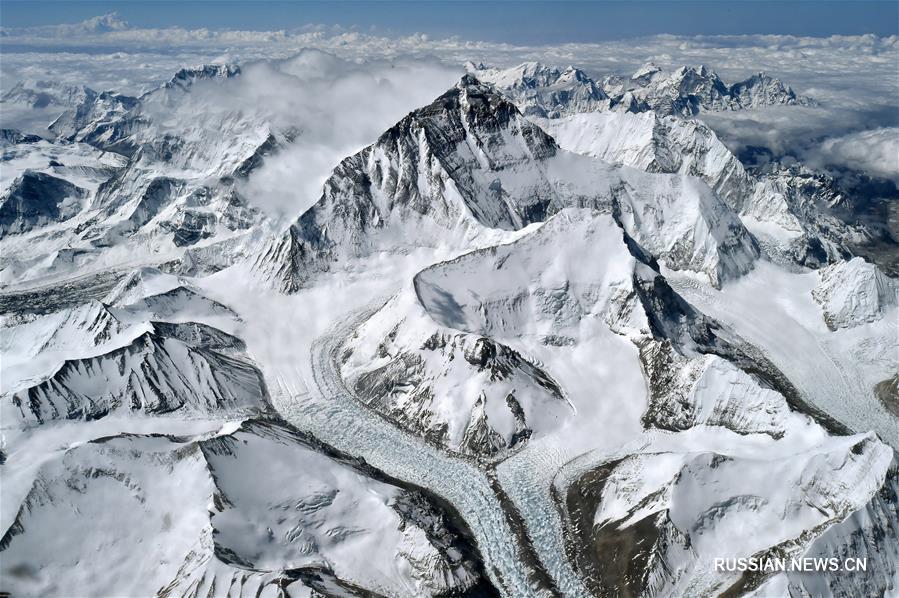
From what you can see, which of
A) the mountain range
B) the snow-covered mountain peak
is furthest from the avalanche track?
the snow-covered mountain peak

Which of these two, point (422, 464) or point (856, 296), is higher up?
point (856, 296)

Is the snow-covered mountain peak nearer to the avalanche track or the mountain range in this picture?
the mountain range

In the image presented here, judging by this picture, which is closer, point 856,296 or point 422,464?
point 422,464

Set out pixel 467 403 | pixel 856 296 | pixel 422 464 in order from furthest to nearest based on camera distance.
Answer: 1. pixel 856 296
2. pixel 467 403
3. pixel 422 464

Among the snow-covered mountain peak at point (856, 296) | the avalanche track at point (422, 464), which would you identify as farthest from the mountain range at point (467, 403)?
the snow-covered mountain peak at point (856, 296)

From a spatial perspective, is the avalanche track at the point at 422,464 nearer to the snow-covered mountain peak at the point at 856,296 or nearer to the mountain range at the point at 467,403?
the mountain range at the point at 467,403

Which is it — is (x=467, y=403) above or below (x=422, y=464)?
above

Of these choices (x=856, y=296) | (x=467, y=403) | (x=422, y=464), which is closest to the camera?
(x=422, y=464)

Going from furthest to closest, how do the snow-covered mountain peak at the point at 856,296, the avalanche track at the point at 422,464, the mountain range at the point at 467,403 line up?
the snow-covered mountain peak at the point at 856,296 → the avalanche track at the point at 422,464 → the mountain range at the point at 467,403

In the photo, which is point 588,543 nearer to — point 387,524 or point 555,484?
point 555,484

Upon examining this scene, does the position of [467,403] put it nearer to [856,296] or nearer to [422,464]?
[422,464]

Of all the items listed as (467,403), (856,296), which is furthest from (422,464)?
(856,296)
